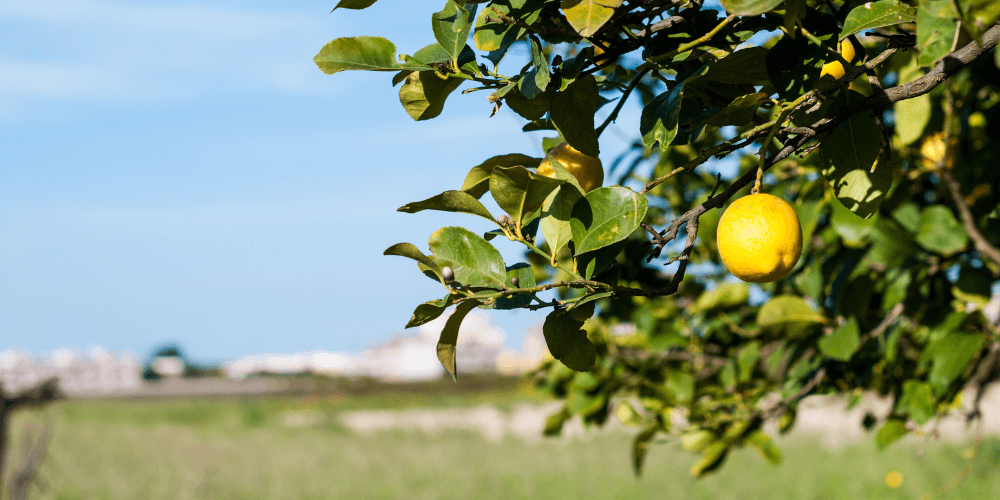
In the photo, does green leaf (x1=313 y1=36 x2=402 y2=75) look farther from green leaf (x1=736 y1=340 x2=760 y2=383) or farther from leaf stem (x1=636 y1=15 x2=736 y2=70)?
green leaf (x1=736 y1=340 x2=760 y2=383)

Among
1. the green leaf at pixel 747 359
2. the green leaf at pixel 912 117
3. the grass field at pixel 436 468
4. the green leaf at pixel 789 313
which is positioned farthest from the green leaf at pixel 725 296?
the grass field at pixel 436 468

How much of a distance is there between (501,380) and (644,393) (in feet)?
52.2

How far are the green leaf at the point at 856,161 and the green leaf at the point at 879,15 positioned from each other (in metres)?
0.11

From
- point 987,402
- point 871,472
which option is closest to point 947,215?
point 871,472

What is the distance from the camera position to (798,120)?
0.75 m

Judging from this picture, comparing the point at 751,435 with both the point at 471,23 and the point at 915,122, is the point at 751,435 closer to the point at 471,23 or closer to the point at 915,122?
the point at 915,122

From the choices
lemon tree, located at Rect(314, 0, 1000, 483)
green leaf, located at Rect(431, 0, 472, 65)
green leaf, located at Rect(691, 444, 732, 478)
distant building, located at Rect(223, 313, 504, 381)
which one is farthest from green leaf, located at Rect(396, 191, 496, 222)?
distant building, located at Rect(223, 313, 504, 381)

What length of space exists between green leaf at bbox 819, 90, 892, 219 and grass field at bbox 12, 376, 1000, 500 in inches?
→ 152

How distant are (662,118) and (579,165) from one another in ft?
0.41

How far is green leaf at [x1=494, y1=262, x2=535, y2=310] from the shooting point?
677 millimetres

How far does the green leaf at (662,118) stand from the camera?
679 millimetres

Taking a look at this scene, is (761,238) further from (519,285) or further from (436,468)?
(436,468)

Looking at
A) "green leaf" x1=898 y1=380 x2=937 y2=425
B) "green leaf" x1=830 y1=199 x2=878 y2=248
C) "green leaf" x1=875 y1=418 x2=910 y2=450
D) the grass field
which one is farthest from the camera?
the grass field

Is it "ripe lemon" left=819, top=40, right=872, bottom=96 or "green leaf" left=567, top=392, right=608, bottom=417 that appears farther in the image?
"green leaf" left=567, top=392, right=608, bottom=417
